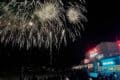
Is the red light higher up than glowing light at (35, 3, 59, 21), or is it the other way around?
glowing light at (35, 3, 59, 21)

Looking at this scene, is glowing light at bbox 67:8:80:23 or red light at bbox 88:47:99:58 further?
red light at bbox 88:47:99:58

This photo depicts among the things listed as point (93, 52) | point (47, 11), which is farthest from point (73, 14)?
point (93, 52)

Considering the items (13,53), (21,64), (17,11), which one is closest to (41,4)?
(17,11)

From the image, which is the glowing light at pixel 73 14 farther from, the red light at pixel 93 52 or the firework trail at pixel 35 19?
the red light at pixel 93 52

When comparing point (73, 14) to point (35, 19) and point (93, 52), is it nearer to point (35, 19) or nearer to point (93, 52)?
point (35, 19)

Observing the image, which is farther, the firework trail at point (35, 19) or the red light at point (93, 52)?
the red light at point (93, 52)

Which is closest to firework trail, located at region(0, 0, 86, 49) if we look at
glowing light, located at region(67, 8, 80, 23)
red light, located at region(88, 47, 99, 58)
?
glowing light, located at region(67, 8, 80, 23)

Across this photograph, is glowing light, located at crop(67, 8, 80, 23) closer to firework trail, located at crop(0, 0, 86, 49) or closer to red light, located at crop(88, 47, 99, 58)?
firework trail, located at crop(0, 0, 86, 49)

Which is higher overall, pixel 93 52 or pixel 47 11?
pixel 47 11

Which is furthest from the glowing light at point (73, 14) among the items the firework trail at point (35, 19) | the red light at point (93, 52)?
the red light at point (93, 52)

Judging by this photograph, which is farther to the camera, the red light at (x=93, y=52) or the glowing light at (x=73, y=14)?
the red light at (x=93, y=52)

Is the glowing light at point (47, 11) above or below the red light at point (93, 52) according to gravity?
above

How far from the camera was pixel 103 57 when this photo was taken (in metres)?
56.4

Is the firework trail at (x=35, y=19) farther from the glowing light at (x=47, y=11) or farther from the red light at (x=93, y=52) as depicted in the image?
the red light at (x=93, y=52)
